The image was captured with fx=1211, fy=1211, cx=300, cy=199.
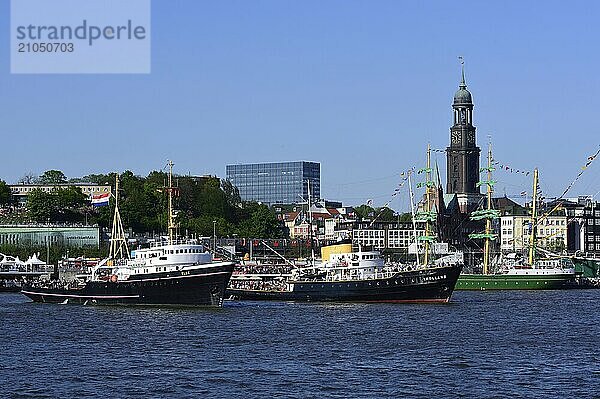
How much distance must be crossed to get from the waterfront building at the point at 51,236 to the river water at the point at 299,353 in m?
87.8

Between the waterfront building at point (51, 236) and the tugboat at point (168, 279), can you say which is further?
the waterfront building at point (51, 236)

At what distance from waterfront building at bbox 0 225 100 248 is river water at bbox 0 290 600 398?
8775 cm

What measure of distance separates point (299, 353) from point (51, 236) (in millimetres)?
127500

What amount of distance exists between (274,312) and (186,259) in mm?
8007

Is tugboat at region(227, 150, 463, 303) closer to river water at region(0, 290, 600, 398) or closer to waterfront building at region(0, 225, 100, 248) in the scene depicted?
river water at region(0, 290, 600, 398)

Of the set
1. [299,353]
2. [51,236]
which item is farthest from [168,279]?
[51,236]

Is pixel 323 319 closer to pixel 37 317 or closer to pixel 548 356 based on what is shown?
pixel 37 317

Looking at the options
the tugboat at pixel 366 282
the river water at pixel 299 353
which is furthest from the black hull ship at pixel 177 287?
the tugboat at pixel 366 282

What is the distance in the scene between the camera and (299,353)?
6303 centimetres

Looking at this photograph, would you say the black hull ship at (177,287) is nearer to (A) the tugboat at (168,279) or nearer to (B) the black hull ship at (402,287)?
(A) the tugboat at (168,279)

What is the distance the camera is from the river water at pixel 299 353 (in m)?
51.2

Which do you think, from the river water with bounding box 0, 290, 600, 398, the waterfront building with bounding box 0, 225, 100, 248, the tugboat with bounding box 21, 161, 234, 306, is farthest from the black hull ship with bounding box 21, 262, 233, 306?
the waterfront building with bounding box 0, 225, 100, 248

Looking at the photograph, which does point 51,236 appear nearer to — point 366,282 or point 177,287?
point 366,282

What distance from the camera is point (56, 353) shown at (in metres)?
63.1
